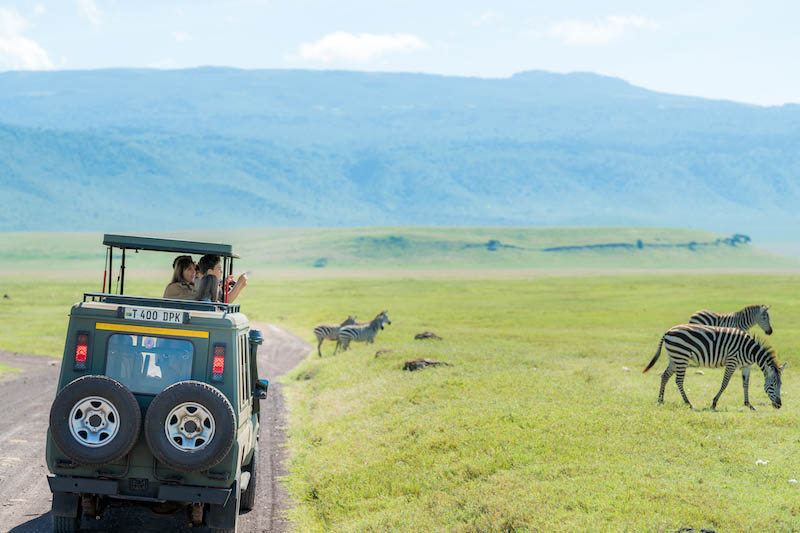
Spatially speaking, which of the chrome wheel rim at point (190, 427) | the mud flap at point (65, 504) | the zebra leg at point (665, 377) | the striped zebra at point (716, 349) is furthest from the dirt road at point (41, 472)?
the striped zebra at point (716, 349)

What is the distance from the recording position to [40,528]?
11906 mm

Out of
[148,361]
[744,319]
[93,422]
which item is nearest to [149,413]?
[93,422]

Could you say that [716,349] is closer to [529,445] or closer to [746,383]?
[746,383]

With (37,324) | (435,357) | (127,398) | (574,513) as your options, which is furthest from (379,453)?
(37,324)

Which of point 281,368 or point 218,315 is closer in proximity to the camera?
point 218,315

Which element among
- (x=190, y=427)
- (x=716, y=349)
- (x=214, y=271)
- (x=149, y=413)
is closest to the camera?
(x=149, y=413)

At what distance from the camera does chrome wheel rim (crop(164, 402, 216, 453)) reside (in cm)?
1041

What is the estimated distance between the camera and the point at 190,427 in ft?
34.4

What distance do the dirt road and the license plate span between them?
3.29 meters

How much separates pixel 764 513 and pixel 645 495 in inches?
60.0

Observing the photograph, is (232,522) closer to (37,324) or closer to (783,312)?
(37,324)

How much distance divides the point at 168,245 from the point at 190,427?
283cm

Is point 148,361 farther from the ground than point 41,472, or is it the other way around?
point 148,361

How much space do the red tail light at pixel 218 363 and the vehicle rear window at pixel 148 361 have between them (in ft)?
0.91
